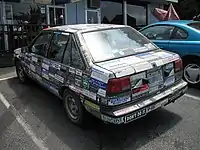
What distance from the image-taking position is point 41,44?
5051mm

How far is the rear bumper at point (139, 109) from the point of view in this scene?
3.16 m

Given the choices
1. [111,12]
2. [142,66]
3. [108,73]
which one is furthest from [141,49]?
[111,12]

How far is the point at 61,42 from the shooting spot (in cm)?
432

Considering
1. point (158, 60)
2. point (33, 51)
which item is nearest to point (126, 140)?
point (158, 60)

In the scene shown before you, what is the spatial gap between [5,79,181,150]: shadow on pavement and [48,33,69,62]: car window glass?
40.7 inches

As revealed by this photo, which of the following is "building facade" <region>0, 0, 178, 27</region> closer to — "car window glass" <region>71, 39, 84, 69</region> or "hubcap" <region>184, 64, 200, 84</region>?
"car window glass" <region>71, 39, 84, 69</region>

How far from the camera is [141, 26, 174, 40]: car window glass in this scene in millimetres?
6127

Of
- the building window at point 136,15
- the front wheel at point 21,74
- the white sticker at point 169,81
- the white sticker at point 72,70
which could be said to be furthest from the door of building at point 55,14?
the white sticker at point 169,81

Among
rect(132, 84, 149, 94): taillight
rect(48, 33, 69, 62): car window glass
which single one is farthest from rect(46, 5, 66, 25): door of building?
rect(132, 84, 149, 94): taillight

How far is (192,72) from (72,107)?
310 cm

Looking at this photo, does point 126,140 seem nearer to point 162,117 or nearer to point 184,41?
point 162,117

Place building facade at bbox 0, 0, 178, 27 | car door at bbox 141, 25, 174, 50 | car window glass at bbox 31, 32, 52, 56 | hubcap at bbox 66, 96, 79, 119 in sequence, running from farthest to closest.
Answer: building facade at bbox 0, 0, 178, 27, car door at bbox 141, 25, 174, 50, car window glass at bbox 31, 32, 52, 56, hubcap at bbox 66, 96, 79, 119

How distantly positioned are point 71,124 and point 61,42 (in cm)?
145

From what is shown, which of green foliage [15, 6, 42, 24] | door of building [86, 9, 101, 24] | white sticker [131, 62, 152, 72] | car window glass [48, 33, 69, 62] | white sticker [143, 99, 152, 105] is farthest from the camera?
door of building [86, 9, 101, 24]
